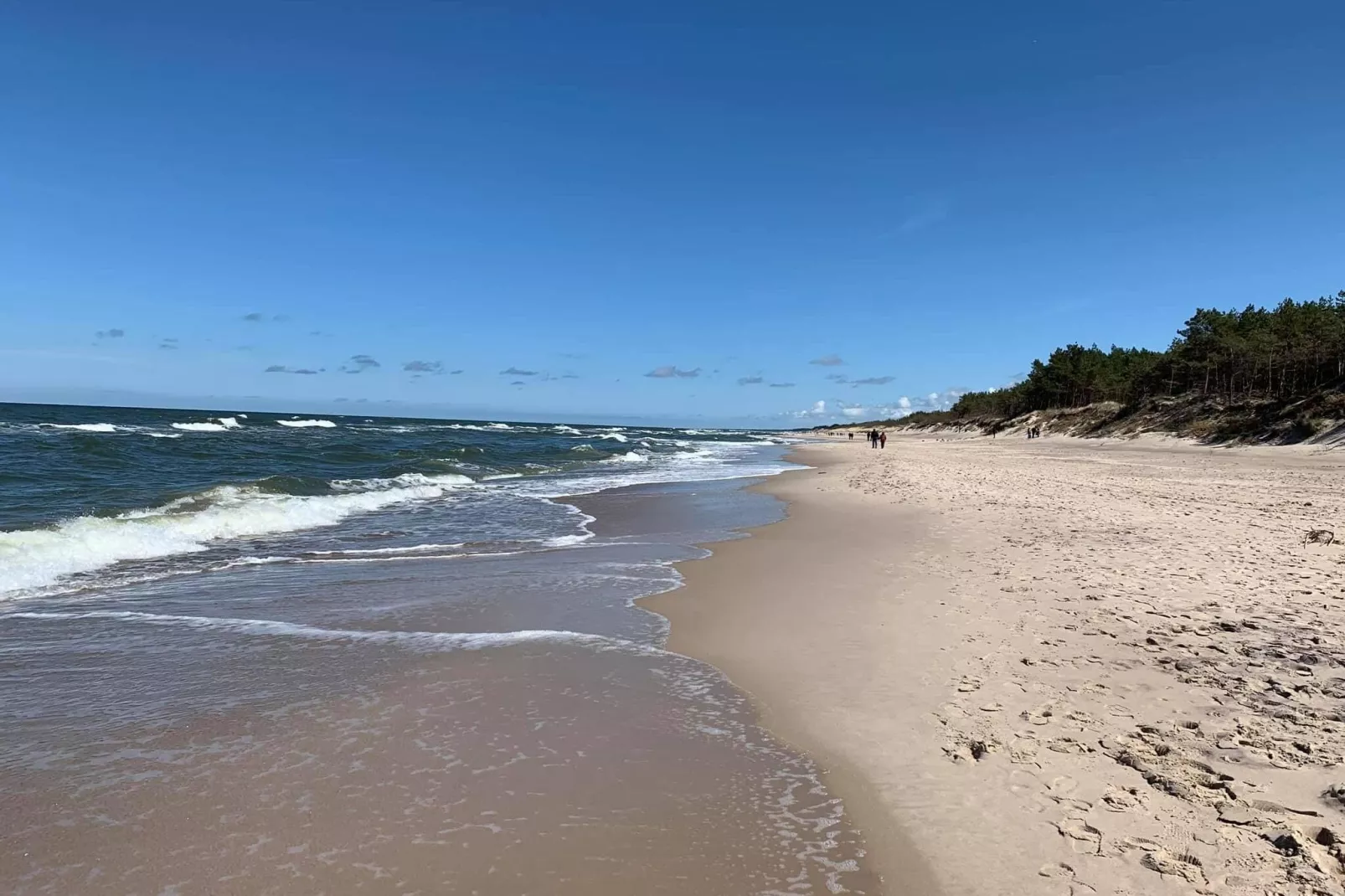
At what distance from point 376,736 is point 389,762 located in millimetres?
476

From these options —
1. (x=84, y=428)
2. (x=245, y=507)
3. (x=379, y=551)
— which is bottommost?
(x=379, y=551)

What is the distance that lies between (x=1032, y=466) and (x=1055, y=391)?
7448 cm

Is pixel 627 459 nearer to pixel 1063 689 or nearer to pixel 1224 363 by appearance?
pixel 1063 689

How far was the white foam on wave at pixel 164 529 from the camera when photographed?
10.7m

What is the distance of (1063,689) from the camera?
18.2ft

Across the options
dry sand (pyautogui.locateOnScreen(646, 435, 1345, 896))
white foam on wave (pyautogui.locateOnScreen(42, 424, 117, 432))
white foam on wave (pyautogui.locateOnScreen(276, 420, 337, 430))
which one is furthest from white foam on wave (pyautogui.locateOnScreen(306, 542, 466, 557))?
white foam on wave (pyautogui.locateOnScreen(276, 420, 337, 430))

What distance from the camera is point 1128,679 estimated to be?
5.63 m

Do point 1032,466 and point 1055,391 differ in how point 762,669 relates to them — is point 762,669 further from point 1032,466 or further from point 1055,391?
point 1055,391

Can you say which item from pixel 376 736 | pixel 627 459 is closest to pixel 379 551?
pixel 376 736

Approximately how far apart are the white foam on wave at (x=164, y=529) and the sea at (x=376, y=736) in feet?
0.32

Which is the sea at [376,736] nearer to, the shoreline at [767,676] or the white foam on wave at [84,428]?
the shoreline at [767,676]

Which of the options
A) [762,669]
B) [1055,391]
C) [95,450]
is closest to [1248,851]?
[762,669]

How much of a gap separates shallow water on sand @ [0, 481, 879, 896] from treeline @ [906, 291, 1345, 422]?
52975 mm

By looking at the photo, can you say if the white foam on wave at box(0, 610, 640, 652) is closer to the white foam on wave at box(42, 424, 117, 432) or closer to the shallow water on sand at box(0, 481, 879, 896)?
the shallow water on sand at box(0, 481, 879, 896)
